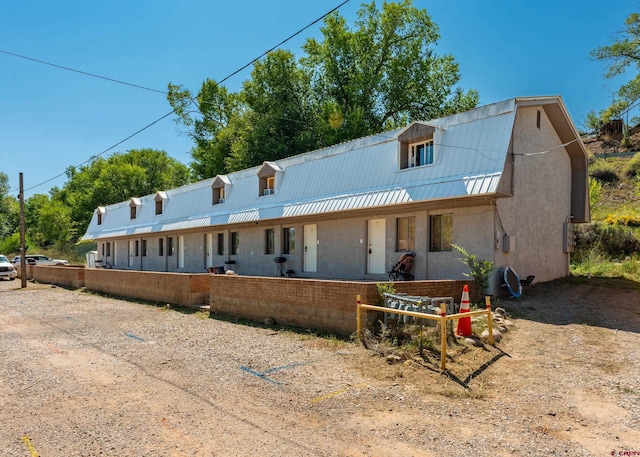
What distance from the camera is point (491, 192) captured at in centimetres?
1079

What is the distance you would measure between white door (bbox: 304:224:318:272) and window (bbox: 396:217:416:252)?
4010 millimetres

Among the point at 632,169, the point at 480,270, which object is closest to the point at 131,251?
the point at 480,270

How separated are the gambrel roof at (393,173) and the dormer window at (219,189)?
6 centimetres

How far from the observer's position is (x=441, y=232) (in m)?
13.2

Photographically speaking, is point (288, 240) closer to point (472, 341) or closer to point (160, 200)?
point (472, 341)

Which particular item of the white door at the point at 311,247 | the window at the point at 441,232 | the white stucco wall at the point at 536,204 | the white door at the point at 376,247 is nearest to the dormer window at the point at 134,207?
the white door at the point at 311,247

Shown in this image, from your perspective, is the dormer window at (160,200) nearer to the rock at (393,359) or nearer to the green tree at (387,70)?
the green tree at (387,70)

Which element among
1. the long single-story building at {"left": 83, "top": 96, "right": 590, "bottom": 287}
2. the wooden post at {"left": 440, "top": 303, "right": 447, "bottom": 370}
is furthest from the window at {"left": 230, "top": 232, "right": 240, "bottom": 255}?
the wooden post at {"left": 440, "top": 303, "right": 447, "bottom": 370}

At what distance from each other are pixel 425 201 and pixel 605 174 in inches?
A: 1234

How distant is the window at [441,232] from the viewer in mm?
12953

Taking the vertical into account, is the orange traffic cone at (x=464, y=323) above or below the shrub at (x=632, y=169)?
below

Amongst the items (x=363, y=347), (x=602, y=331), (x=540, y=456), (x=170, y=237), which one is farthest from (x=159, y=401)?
(x=170, y=237)

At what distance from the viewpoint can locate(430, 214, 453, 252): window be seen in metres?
13.0

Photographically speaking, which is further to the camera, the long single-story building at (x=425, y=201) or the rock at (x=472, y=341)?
the long single-story building at (x=425, y=201)
